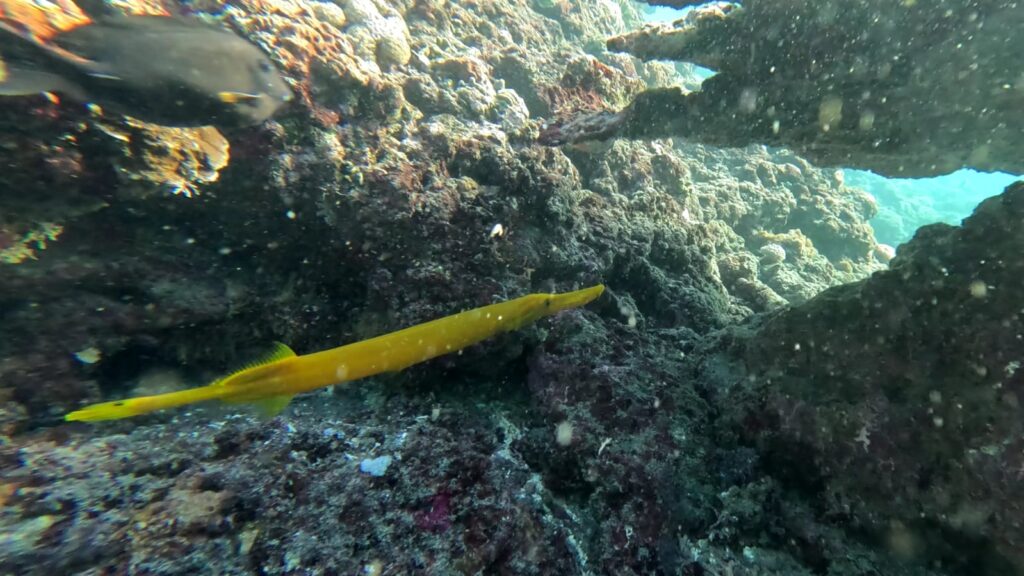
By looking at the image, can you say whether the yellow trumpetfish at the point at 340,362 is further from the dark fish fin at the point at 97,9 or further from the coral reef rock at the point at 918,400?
the dark fish fin at the point at 97,9

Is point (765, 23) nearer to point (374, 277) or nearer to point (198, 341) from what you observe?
point (374, 277)

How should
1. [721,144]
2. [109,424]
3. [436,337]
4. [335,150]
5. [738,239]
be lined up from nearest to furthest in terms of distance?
[436,337], [109,424], [335,150], [721,144], [738,239]

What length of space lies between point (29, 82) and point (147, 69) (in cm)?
69

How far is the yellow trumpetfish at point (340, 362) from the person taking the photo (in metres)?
2.28

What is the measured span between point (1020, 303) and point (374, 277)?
4.64 metres

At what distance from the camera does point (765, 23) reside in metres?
4.92

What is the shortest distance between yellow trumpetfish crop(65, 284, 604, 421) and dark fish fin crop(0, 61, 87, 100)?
87.1 inches

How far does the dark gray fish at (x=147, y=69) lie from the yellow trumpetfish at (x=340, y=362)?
237 centimetres

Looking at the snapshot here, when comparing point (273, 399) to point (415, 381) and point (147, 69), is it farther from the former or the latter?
point (147, 69)

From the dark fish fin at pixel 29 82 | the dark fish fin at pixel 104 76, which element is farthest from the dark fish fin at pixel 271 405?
the dark fish fin at pixel 104 76

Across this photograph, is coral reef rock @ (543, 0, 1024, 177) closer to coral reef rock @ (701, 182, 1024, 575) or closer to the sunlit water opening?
coral reef rock @ (701, 182, 1024, 575)

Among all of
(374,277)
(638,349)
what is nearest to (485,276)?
(374,277)

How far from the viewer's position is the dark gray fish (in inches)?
120

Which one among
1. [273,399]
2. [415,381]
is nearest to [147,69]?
[273,399]
